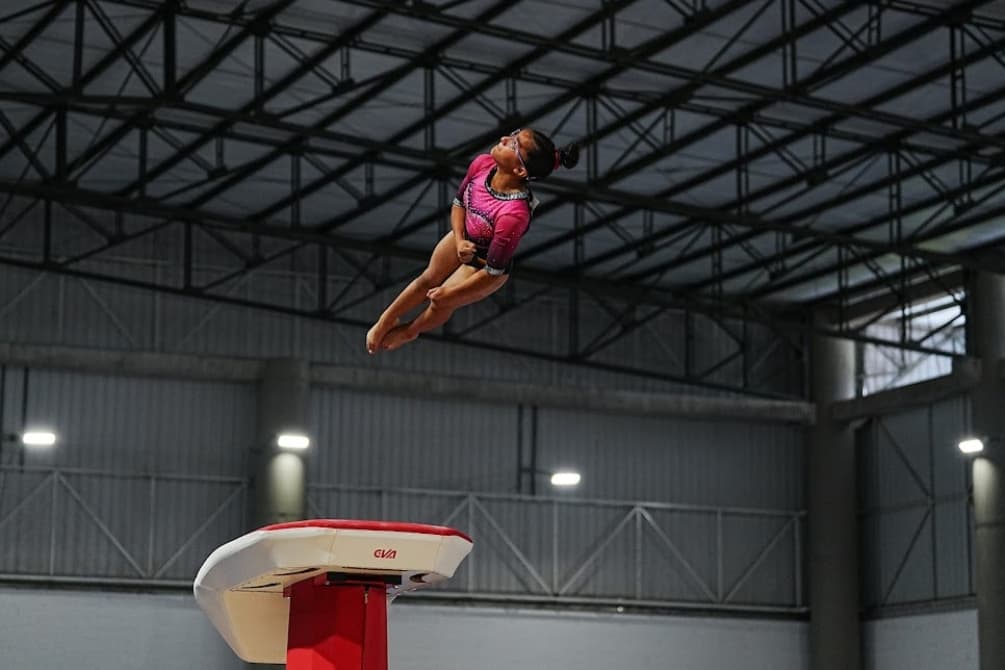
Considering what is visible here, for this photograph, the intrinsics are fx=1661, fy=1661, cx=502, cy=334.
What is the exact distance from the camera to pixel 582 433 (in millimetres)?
38781

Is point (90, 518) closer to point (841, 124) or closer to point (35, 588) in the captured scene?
point (35, 588)

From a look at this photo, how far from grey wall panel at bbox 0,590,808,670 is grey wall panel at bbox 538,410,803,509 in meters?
3.09

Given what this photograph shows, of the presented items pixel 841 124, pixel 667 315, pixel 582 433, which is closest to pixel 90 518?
pixel 582 433

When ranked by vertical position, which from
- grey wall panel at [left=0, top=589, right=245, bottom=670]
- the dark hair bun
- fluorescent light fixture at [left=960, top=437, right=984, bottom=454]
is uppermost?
fluorescent light fixture at [left=960, top=437, right=984, bottom=454]

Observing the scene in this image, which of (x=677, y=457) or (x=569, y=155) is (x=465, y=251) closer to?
(x=569, y=155)

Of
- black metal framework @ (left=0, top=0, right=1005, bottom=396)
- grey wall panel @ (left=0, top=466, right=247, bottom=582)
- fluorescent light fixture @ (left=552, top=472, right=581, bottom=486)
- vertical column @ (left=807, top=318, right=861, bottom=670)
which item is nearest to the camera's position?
black metal framework @ (left=0, top=0, right=1005, bottom=396)

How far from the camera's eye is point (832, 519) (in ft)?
126

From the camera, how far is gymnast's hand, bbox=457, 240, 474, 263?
11680 millimetres

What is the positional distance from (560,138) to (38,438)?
12.8 metres

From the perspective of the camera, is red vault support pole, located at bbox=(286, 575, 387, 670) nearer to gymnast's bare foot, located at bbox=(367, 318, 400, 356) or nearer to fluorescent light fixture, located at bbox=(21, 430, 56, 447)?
gymnast's bare foot, located at bbox=(367, 318, 400, 356)

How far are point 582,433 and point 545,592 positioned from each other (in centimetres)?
388

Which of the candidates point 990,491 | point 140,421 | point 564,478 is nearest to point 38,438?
point 140,421

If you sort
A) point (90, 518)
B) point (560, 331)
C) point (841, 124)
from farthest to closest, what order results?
point (560, 331)
point (90, 518)
point (841, 124)

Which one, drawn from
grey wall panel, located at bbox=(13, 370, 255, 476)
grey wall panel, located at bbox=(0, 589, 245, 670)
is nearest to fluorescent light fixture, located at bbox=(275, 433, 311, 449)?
grey wall panel, located at bbox=(13, 370, 255, 476)
